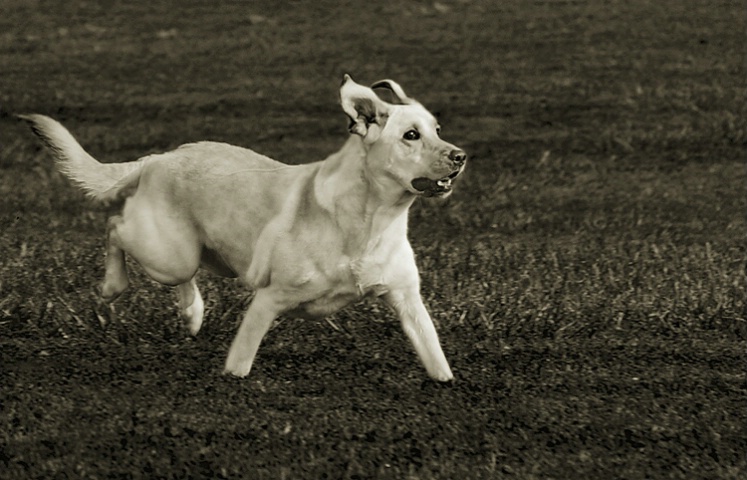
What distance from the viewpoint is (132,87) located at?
17.1 meters

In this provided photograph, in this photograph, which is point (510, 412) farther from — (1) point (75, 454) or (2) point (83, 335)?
(2) point (83, 335)

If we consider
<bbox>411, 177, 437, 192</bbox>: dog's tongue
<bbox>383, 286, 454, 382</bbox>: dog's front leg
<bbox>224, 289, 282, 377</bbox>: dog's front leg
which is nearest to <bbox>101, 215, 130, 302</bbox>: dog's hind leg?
<bbox>224, 289, 282, 377</bbox>: dog's front leg

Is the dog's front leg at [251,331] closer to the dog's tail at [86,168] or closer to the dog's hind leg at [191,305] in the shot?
the dog's hind leg at [191,305]

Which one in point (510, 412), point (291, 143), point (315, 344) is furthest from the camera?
point (291, 143)

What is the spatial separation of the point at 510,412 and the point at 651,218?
5815 millimetres

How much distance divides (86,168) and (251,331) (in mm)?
1541

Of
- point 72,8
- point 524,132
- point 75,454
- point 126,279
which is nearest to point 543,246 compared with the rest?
point 126,279

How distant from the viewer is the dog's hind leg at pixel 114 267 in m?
7.20

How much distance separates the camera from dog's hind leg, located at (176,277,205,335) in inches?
286

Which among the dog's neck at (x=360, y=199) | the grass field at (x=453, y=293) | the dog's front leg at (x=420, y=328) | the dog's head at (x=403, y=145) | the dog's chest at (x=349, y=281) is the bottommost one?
the grass field at (x=453, y=293)

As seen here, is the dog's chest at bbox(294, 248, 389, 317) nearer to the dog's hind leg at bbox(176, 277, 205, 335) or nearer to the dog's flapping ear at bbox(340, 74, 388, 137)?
the dog's flapping ear at bbox(340, 74, 388, 137)

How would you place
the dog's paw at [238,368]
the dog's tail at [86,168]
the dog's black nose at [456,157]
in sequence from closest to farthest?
→ the dog's black nose at [456,157] < the dog's paw at [238,368] < the dog's tail at [86,168]

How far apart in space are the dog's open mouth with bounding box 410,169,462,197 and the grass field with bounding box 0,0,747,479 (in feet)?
3.06

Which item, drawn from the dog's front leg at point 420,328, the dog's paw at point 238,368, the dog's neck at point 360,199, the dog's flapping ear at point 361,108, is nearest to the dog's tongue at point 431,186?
the dog's neck at point 360,199
